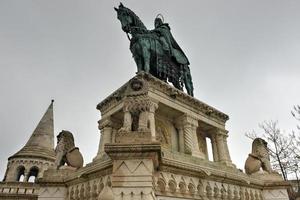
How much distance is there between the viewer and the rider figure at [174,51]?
19875 mm

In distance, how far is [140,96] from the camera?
515 centimetres

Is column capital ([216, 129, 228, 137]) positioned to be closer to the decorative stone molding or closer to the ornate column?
the ornate column

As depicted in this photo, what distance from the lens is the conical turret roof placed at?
1162 inches

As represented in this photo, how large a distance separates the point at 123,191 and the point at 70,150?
11.5ft

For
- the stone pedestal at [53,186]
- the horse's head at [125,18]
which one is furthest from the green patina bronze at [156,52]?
the stone pedestal at [53,186]

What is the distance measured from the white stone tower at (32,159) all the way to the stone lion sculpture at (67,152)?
2220cm

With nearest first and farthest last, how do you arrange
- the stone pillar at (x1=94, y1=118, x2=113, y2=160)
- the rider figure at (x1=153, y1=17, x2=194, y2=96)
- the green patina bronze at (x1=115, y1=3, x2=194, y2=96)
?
the stone pillar at (x1=94, y1=118, x2=113, y2=160) → the green patina bronze at (x1=115, y1=3, x2=194, y2=96) → the rider figure at (x1=153, y1=17, x2=194, y2=96)

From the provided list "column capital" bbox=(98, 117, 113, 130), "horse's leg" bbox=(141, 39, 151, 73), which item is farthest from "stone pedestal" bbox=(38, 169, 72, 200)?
"horse's leg" bbox=(141, 39, 151, 73)

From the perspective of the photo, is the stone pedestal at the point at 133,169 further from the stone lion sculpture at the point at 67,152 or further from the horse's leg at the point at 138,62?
the horse's leg at the point at 138,62

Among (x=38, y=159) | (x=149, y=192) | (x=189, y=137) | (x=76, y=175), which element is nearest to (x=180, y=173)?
(x=149, y=192)

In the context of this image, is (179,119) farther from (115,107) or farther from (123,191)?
(123,191)

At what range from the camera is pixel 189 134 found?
16.2 meters

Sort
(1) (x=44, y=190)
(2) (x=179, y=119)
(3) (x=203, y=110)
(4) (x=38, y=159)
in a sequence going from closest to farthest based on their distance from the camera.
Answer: (1) (x=44, y=190), (2) (x=179, y=119), (3) (x=203, y=110), (4) (x=38, y=159)

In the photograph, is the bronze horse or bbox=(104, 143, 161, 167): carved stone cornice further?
the bronze horse
